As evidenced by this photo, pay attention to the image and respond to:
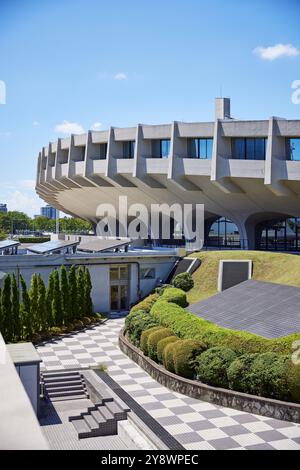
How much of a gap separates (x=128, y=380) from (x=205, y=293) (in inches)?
473

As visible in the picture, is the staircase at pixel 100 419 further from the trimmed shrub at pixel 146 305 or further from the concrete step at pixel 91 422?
the trimmed shrub at pixel 146 305

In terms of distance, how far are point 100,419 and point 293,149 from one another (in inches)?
1009

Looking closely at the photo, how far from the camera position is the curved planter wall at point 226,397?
1505cm

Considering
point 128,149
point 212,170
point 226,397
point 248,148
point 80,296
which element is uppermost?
point 128,149

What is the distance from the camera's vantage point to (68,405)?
56.9 feet

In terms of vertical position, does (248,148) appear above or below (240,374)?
above

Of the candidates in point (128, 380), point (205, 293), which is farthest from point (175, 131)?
point (128, 380)

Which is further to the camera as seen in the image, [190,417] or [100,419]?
[190,417]

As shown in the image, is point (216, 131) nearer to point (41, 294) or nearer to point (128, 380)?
point (41, 294)

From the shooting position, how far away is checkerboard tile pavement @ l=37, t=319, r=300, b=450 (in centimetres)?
1363

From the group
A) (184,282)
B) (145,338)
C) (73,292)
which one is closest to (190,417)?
(145,338)

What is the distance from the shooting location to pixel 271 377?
51.1 feet

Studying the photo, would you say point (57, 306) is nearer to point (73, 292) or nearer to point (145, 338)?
point (73, 292)

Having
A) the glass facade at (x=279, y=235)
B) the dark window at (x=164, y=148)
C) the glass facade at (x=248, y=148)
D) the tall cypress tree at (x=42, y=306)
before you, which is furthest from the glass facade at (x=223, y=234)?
the tall cypress tree at (x=42, y=306)
